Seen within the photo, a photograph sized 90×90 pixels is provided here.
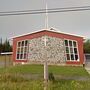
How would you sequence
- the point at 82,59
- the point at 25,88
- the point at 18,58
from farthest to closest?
the point at 18,58, the point at 82,59, the point at 25,88

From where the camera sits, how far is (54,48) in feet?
128

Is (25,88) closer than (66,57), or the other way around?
(25,88)

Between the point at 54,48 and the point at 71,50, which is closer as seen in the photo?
the point at 71,50

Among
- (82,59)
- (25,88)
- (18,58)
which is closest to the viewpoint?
(25,88)

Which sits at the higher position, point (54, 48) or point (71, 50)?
point (54, 48)

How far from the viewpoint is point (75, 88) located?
525 inches

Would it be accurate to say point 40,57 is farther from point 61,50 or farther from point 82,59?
point 82,59

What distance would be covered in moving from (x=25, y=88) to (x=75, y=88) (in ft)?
7.87

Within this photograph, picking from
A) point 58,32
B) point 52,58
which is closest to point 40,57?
point 52,58

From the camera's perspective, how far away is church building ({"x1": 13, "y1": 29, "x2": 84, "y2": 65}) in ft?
127

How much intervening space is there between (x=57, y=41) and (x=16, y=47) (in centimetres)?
659

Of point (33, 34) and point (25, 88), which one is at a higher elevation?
point (33, 34)

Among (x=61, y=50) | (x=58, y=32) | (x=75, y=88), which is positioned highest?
(x=58, y=32)

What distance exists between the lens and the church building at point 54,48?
3866 cm
